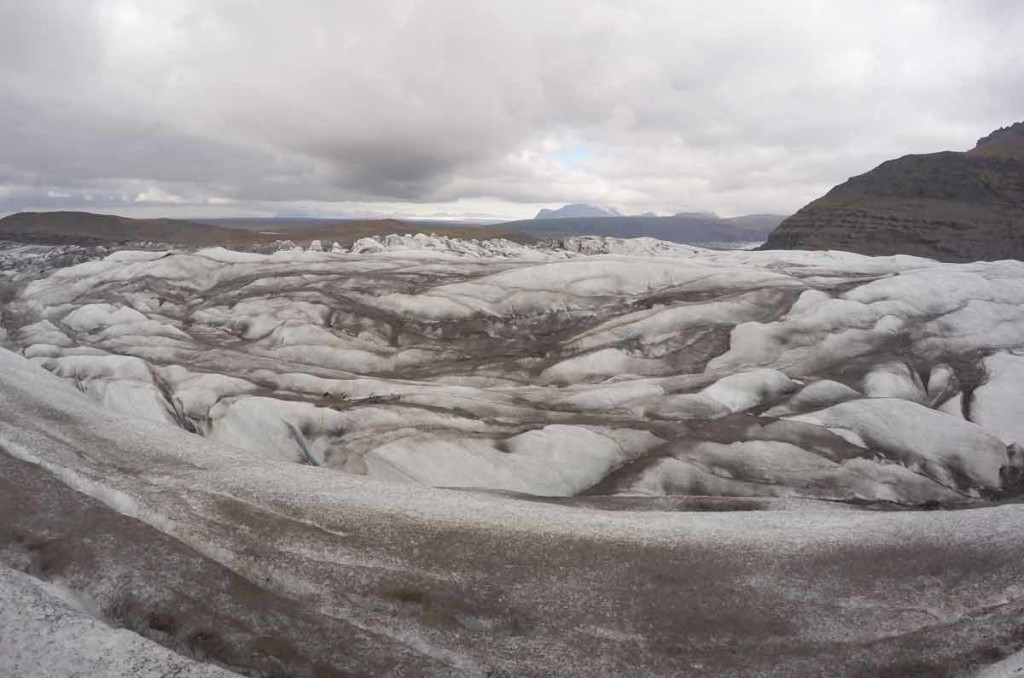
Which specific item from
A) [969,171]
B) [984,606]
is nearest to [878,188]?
[969,171]

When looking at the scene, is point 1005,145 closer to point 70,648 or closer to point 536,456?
point 536,456

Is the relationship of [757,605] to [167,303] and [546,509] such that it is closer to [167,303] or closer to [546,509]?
[546,509]

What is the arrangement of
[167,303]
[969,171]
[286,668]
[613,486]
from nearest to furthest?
[286,668], [613,486], [167,303], [969,171]

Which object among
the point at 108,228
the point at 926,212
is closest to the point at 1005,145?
the point at 926,212

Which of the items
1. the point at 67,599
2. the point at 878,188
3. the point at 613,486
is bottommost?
the point at 613,486

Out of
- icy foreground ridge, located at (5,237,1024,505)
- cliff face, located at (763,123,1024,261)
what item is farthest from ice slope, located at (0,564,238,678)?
cliff face, located at (763,123,1024,261)

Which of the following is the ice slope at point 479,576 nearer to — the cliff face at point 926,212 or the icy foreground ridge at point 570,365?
the icy foreground ridge at point 570,365

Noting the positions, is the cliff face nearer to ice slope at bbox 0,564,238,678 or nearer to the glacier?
the glacier

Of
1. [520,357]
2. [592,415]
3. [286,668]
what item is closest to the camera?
[286,668]
